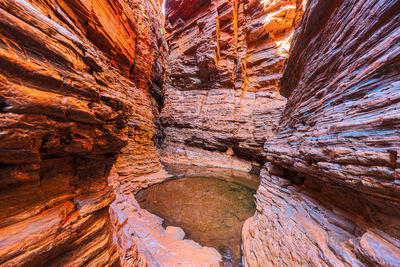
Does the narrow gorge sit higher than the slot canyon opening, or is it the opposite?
the narrow gorge

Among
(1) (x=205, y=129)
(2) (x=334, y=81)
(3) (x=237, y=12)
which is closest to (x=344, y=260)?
(2) (x=334, y=81)

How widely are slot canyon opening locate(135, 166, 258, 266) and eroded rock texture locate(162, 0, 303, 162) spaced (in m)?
4.88

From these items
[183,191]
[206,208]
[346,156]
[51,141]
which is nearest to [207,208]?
[206,208]

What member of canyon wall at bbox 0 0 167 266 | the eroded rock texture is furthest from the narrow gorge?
the eroded rock texture

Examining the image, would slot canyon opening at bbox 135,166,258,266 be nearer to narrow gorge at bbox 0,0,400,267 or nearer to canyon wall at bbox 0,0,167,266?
narrow gorge at bbox 0,0,400,267

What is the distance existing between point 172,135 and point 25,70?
Answer: 1210cm

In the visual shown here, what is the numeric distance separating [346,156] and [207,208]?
457 centimetres

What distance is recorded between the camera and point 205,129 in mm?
12297

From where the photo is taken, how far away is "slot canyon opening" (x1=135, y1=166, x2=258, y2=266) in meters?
3.64

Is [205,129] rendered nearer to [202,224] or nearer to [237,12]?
[202,224]

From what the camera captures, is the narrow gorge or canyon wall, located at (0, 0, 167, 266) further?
the narrow gorge

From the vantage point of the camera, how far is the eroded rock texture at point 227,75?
11711 millimetres

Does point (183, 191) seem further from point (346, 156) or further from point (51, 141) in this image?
point (346, 156)

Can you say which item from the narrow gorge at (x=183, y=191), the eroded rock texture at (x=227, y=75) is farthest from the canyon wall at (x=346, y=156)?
the eroded rock texture at (x=227, y=75)
